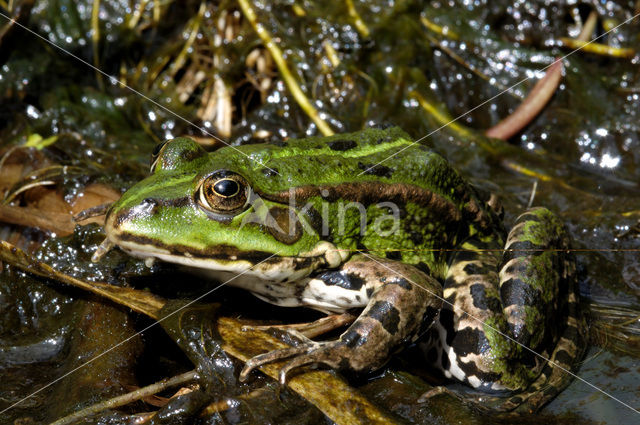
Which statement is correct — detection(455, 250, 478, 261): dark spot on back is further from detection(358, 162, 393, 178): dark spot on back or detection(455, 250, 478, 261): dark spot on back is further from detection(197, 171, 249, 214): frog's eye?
detection(197, 171, 249, 214): frog's eye

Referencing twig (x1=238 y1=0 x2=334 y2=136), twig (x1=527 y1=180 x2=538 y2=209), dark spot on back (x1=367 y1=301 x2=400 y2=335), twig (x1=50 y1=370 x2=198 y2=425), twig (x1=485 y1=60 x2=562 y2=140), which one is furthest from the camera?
twig (x1=485 y1=60 x2=562 y2=140)

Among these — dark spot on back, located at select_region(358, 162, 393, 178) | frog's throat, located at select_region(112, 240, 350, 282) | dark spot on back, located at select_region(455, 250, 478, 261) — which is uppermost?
dark spot on back, located at select_region(358, 162, 393, 178)

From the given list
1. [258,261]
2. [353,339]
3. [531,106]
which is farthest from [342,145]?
[531,106]

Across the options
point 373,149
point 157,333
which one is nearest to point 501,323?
point 373,149

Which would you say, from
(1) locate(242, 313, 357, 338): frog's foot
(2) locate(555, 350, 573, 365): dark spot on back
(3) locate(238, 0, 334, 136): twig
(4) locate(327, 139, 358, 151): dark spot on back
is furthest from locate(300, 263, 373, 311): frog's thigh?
(3) locate(238, 0, 334, 136): twig

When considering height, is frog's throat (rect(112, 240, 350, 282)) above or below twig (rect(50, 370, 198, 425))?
above

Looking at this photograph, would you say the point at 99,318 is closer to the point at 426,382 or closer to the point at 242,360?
the point at 242,360

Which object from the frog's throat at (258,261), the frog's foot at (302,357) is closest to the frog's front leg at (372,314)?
the frog's foot at (302,357)

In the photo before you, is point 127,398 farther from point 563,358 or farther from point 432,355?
point 563,358
